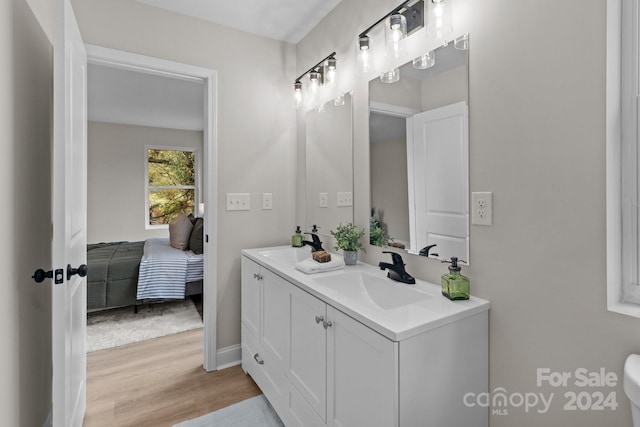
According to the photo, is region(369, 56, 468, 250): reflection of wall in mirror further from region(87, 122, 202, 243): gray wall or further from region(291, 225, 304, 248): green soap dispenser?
region(87, 122, 202, 243): gray wall

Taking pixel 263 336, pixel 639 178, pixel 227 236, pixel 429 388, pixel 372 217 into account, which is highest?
pixel 639 178

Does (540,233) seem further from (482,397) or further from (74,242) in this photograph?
(74,242)

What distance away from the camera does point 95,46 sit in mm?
1946

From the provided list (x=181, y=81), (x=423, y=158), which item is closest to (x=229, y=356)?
(x=423, y=158)

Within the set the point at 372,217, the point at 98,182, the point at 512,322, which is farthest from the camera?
the point at 98,182

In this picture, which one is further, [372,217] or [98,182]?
[98,182]

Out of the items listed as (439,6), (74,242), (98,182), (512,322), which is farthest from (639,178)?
(98,182)

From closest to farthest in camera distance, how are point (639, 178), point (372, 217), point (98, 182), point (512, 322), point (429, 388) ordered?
point (639, 178)
point (429, 388)
point (512, 322)
point (372, 217)
point (98, 182)

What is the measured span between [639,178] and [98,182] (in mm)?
6344

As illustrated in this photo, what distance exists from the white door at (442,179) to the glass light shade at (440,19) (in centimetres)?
31

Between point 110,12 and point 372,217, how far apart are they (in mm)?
2030

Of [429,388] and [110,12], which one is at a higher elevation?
[110,12]

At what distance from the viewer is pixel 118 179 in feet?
18.0

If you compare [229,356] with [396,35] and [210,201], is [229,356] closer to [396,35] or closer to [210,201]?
[210,201]
